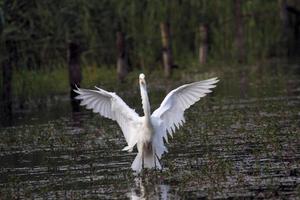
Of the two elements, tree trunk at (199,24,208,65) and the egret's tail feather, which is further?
tree trunk at (199,24,208,65)

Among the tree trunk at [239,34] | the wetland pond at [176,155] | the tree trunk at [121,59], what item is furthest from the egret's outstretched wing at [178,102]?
the tree trunk at [239,34]

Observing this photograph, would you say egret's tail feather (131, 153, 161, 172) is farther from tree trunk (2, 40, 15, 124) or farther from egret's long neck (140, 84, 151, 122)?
tree trunk (2, 40, 15, 124)

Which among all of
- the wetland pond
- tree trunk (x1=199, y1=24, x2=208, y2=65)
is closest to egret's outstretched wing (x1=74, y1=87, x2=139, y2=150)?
the wetland pond

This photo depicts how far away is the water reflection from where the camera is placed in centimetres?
991

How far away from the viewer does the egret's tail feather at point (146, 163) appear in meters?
11.9

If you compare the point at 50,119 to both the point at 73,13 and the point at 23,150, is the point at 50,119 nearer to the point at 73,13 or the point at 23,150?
the point at 23,150

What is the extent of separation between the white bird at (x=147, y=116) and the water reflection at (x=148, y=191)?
100cm

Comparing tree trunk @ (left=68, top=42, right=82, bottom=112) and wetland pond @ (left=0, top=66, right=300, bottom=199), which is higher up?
tree trunk @ (left=68, top=42, right=82, bottom=112)

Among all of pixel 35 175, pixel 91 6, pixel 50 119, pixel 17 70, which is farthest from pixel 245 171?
pixel 91 6

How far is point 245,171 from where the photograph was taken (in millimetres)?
11055

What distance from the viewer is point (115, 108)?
500 inches

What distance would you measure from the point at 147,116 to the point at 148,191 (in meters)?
1.84

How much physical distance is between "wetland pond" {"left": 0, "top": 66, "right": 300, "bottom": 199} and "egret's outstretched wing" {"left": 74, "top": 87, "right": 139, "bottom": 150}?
0.42 metres

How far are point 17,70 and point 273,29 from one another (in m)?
10.7
